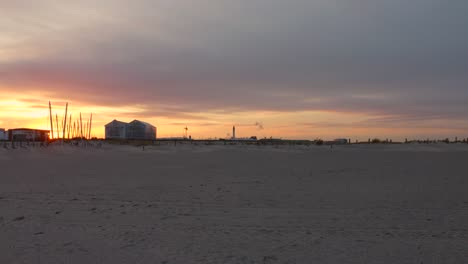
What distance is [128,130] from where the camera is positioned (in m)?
93.5

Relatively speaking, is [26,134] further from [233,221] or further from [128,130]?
[233,221]

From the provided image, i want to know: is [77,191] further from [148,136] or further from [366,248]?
[148,136]

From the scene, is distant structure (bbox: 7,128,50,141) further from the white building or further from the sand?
the sand

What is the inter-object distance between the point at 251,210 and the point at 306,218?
1.44m

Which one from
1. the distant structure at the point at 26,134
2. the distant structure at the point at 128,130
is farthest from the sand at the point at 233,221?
the distant structure at the point at 128,130

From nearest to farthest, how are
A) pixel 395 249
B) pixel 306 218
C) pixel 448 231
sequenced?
pixel 395 249 → pixel 448 231 → pixel 306 218

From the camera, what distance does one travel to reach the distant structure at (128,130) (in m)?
93.5

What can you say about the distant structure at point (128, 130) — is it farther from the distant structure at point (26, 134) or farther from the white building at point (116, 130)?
the distant structure at point (26, 134)

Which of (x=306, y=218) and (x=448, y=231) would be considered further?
(x=306, y=218)

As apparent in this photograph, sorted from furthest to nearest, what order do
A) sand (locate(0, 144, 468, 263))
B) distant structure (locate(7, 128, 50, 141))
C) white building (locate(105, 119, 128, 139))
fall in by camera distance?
1. white building (locate(105, 119, 128, 139))
2. distant structure (locate(7, 128, 50, 141))
3. sand (locate(0, 144, 468, 263))

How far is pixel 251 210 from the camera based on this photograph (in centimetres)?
973

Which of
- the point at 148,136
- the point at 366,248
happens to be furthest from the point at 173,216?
the point at 148,136

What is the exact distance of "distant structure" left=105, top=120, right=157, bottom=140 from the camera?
93500 millimetres

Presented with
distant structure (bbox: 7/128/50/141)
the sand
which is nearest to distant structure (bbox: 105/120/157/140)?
distant structure (bbox: 7/128/50/141)
